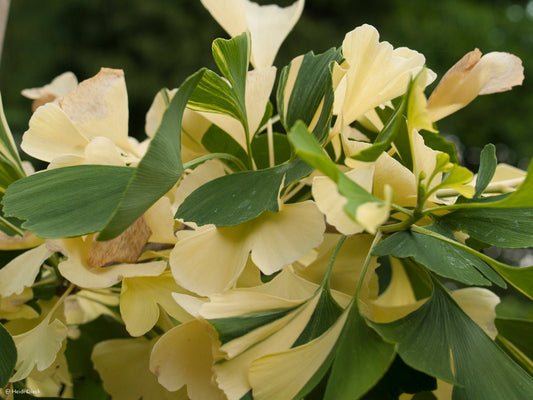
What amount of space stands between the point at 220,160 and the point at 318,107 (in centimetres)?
6

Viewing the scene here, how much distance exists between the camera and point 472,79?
251mm

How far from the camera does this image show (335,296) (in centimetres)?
23

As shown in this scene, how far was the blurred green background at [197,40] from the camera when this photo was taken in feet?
14.0

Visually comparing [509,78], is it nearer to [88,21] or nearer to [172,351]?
[172,351]

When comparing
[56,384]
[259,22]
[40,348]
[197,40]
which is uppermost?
[259,22]

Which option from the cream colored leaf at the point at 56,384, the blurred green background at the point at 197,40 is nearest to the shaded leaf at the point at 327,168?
the cream colored leaf at the point at 56,384

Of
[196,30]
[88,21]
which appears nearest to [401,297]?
[196,30]

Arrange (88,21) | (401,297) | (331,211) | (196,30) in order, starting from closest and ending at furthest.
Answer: (331,211) → (401,297) → (196,30) → (88,21)

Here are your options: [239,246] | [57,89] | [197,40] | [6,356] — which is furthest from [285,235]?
[197,40]

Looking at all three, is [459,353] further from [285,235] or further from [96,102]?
[96,102]

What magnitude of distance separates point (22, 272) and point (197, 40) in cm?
425

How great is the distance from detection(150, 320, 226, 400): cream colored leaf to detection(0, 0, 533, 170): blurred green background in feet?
13.1

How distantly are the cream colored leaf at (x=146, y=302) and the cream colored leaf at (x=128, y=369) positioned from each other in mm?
59

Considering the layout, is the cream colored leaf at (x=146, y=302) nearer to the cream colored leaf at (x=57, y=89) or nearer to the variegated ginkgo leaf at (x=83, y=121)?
the variegated ginkgo leaf at (x=83, y=121)
